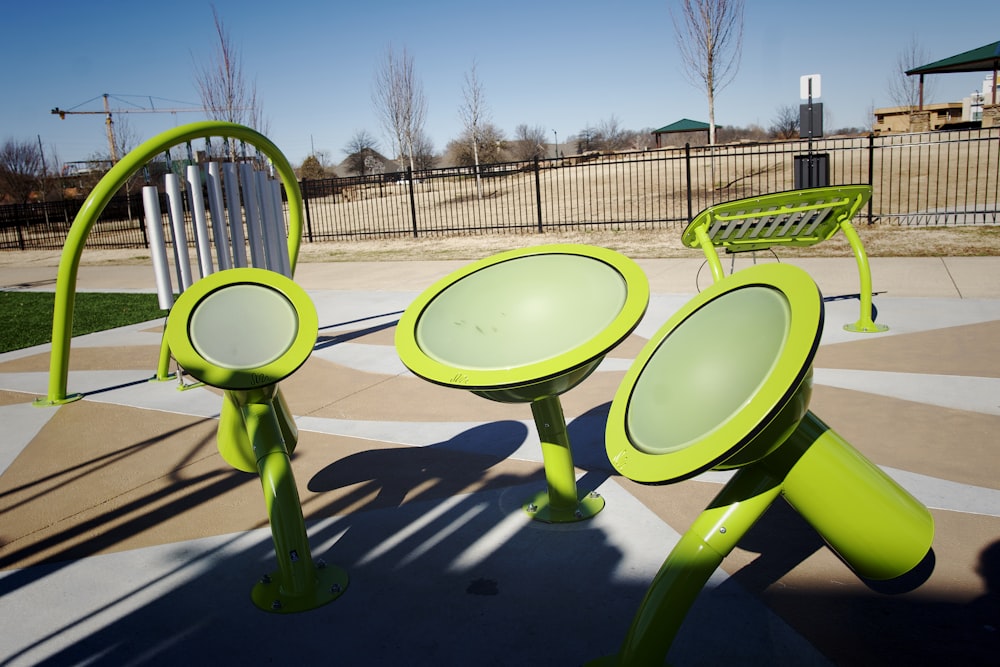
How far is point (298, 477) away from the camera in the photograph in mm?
4402

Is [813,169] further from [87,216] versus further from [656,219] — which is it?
[87,216]

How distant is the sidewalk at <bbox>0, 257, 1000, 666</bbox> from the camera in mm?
2701

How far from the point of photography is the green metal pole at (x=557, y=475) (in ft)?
11.4

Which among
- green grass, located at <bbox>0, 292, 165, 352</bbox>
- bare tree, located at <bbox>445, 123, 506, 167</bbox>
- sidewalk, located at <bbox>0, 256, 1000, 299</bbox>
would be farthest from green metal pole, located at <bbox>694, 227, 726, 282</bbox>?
bare tree, located at <bbox>445, 123, 506, 167</bbox>

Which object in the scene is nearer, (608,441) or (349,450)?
(608,441)

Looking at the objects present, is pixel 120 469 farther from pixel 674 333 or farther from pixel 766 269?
pixel 766 269

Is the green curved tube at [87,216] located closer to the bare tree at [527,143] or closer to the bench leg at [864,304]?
the bench leg at [864,304]

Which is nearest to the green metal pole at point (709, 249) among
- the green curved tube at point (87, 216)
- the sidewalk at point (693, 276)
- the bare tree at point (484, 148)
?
the sidewalk at point (693, 276)

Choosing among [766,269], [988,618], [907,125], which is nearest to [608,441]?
[766,269]

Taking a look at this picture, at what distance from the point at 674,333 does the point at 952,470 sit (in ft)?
8.11

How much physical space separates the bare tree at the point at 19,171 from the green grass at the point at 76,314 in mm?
32416

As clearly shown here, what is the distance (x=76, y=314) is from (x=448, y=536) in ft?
31.4

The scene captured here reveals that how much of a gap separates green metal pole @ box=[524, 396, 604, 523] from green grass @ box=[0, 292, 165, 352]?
A: 7.97 meters

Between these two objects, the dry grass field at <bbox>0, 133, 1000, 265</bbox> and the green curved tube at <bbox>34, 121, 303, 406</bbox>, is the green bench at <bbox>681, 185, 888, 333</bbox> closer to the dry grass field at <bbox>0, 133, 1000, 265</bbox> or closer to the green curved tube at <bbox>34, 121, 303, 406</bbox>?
the green curved tube at <bbox>34, 121, 303, 406</bbox>
